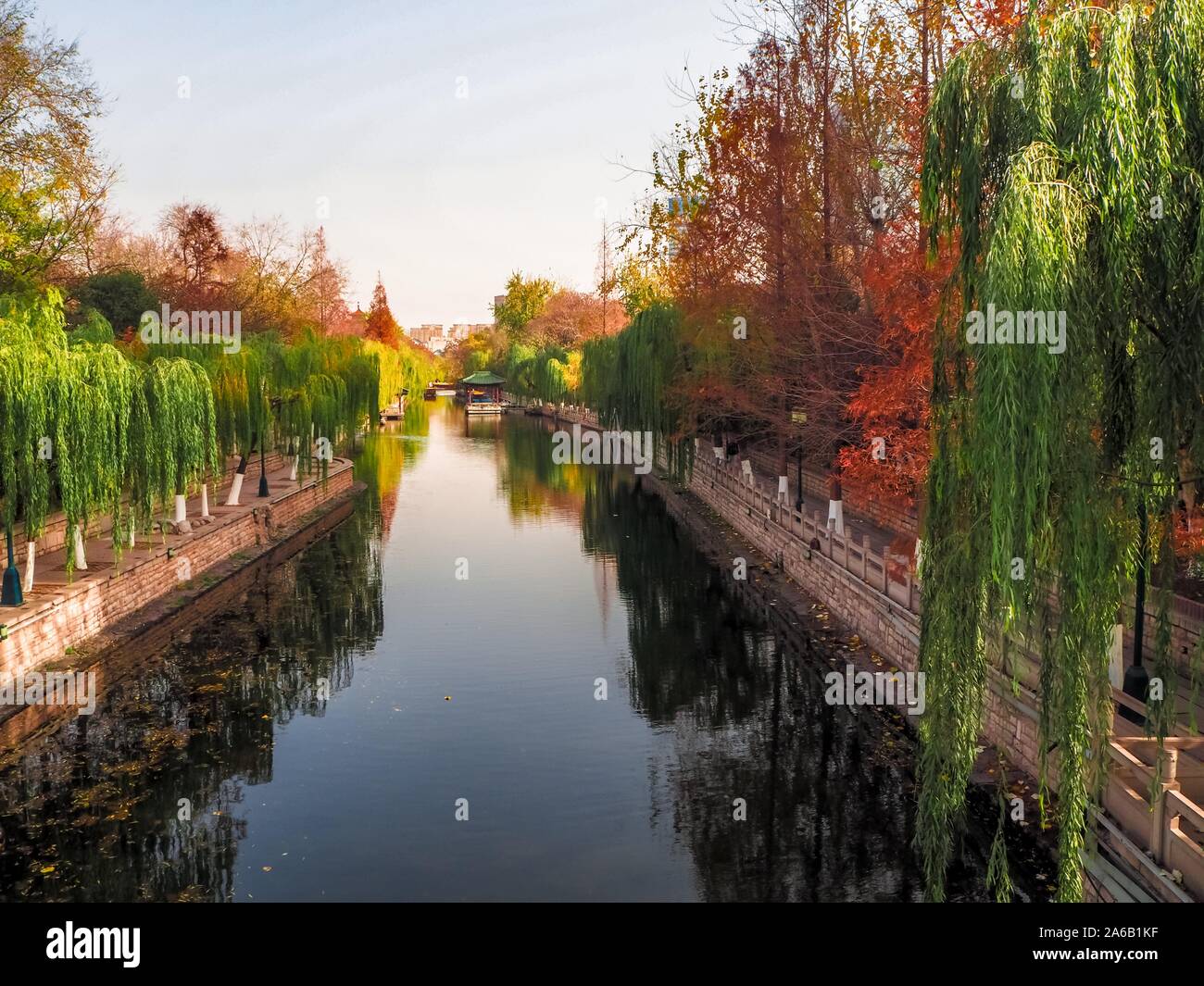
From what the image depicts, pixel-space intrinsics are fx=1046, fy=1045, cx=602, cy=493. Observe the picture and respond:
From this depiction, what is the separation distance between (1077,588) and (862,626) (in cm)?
1215

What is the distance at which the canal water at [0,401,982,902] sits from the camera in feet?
37.0

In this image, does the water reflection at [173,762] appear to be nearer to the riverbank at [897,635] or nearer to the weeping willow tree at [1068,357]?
the weeping willow tree at [1068,357]

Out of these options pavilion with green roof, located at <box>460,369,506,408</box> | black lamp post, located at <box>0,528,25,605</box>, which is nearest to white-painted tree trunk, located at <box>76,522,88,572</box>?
black lamp post, located at <box>0,528,25,605</box>

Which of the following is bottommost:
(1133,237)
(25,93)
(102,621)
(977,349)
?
(102,621)

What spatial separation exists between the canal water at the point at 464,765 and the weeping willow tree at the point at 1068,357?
12.8 ft

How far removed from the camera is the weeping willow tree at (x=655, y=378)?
1444 inches

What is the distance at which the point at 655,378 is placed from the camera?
1469 inches

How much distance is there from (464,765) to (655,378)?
24580mm

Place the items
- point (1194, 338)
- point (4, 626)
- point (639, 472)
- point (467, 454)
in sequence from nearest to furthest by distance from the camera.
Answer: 1. point (1194, 338)
2. point (4, 626)
3. point (639, 472)
4. point (467, 454)

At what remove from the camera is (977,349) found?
7.47 meters

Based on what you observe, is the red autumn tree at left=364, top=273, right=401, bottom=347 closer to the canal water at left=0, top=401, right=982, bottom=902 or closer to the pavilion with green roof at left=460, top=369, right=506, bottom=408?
the pavilion with green roof at left=460, top=369, right=506, bottom=408
